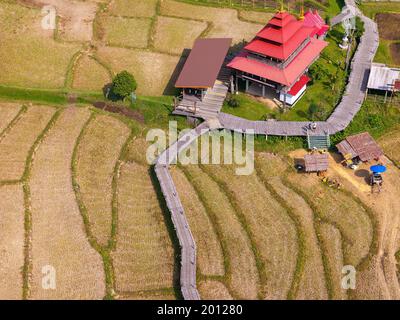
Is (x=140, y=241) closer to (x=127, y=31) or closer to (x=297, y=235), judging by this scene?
(x=297, y=235)

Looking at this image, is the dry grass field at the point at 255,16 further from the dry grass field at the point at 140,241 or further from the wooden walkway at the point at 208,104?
the dry grass field at the point at 140,241

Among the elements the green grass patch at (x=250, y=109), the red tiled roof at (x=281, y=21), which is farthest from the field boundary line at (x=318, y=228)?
the red tiled roof at (x=281, y=21)

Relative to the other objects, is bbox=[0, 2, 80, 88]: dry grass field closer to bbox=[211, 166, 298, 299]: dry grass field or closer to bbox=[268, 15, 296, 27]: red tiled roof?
bbox=[211, 166, 298, 299]: dry grass field

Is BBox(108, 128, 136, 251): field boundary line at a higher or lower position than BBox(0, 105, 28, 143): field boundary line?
lower

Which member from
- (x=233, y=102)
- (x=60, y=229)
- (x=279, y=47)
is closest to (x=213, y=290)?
(x=60, y=229)

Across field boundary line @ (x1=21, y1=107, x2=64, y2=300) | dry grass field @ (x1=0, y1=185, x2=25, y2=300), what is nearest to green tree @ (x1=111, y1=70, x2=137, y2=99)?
field boundary line @ (x1=21, y1=107, x2=64, y2=300)

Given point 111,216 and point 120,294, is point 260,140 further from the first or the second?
point 120,294

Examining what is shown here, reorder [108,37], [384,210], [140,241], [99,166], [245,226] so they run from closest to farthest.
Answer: [140,241] → [245,226] → [384,210] → [99,166] → [108,37]
